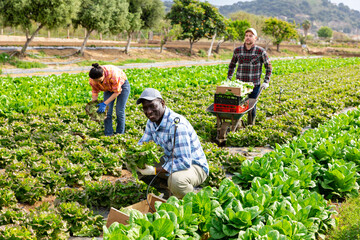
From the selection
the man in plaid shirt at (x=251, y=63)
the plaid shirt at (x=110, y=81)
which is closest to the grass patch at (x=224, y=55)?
the man in plaid shirt at (x=251, y=63)

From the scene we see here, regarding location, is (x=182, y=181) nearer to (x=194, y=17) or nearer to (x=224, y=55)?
(x=194, y=17)

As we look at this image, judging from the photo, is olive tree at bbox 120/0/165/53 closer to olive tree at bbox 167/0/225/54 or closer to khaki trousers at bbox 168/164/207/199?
olive tree at bbox 167/0/225/54

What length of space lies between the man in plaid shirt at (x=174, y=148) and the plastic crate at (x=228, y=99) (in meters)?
3.11

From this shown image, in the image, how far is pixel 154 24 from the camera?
1567 inches

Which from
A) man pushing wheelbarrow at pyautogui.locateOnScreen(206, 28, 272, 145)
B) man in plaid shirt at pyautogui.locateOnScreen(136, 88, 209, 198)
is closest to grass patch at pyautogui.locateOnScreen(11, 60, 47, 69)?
man pushing wheelbarrow at pyautogui.locateOnScreen(206, 28, 272, 145)

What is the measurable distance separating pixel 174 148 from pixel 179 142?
0.34 ft

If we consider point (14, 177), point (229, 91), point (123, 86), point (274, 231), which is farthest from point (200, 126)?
point (274, 231)

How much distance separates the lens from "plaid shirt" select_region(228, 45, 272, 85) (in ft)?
26.1

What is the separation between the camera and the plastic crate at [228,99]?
23.9 ft

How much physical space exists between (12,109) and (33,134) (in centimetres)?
232

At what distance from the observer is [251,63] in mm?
8062

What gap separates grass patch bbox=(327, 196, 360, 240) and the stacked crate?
327cm

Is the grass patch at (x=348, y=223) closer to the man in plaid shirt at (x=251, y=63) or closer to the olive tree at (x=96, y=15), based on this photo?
the man in plaid shirt at (x=251, y=63)

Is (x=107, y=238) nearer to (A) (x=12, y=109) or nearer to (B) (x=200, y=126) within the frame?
(B) (x=200, y=126)
